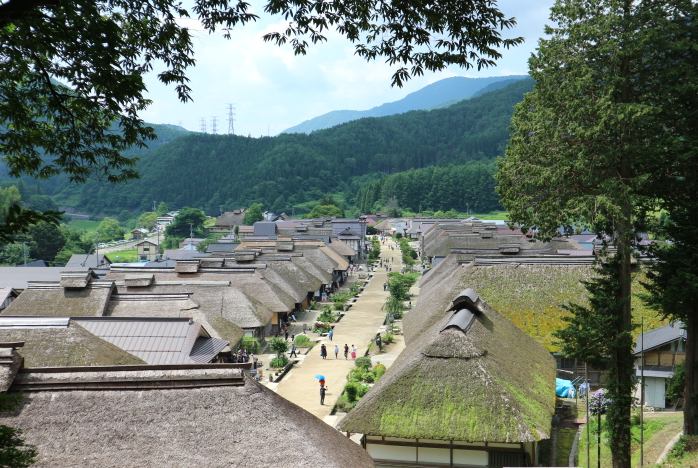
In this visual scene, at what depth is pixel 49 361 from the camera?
15.3 meters

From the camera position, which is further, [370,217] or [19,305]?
[370,217]

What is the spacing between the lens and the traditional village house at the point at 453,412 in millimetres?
14281

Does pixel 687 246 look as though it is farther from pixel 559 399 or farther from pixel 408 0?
pixel 408 0

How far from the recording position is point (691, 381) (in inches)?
622

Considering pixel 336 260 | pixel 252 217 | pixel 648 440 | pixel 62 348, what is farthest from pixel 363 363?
pixel 252 217

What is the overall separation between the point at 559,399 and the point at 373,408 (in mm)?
11141

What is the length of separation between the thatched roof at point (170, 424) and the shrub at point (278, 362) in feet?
64.7

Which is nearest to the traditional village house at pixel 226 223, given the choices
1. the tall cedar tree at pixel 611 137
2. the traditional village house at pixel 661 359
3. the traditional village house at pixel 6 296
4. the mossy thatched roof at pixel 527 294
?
the traditional village house at pixel 6 296

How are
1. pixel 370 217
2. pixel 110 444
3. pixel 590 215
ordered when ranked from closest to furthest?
pixel 110 444 → pixel 590 215 → pixel 370 217

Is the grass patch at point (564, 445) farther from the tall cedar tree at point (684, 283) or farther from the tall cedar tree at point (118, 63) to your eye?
the tall cedar tree at point (118, 63)

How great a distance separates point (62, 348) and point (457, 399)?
10.3m

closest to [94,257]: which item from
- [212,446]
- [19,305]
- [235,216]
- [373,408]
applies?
[19,305]

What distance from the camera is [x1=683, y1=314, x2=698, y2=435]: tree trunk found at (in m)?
15.6

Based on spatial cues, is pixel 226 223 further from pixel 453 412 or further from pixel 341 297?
pixel 453 412
